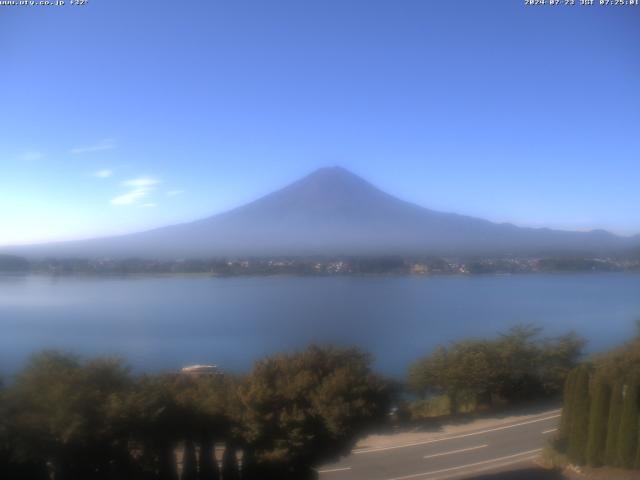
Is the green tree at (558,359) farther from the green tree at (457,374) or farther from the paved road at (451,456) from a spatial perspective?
the paved road at (451,456)

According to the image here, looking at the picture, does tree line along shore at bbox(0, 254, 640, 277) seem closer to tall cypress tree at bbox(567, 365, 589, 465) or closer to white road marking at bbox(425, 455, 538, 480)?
white road marking at bbox(425, 455, 538, 480)

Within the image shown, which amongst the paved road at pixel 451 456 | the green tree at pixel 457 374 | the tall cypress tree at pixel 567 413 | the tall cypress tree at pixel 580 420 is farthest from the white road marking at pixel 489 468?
the green tree at pixel 457 374

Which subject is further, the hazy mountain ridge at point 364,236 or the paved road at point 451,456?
the hazy mountain ridge at point 364,236

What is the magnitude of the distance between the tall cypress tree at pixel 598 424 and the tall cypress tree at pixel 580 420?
9 centimetres

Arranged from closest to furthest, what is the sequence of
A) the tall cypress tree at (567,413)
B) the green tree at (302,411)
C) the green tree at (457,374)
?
→ 1. the green tree at (302,411)
2. the tall cypress tree at (567,413)
3. the green tree at (457,374)

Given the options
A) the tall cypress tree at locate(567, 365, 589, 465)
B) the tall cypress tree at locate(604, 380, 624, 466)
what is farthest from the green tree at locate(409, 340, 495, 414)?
the tall cypress tree at locate(604, 380, 624, 466)

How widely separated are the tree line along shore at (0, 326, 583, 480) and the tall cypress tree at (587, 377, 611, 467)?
2.75 metres

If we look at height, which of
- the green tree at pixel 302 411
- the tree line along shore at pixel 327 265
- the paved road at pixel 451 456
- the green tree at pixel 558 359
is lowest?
the paved road at pixel 451 456

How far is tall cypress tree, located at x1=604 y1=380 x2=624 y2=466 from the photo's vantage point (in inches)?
272

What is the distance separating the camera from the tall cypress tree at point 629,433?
680cm

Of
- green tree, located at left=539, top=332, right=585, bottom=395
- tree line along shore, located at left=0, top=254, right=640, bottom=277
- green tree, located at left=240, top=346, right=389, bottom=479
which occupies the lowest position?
green tree, located at left=539, top=332, right=585, bottom=395

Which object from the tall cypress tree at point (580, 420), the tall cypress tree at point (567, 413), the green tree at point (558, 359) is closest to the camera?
the tall cypress tree at point (580, 420)

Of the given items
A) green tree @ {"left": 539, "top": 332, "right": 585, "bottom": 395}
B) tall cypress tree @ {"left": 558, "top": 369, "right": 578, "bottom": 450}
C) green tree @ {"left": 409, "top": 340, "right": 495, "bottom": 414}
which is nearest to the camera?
tall cypress tree @ {"left": 558, "top": 369, "right": 578, "bottom": 450}

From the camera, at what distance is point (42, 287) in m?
11.2
